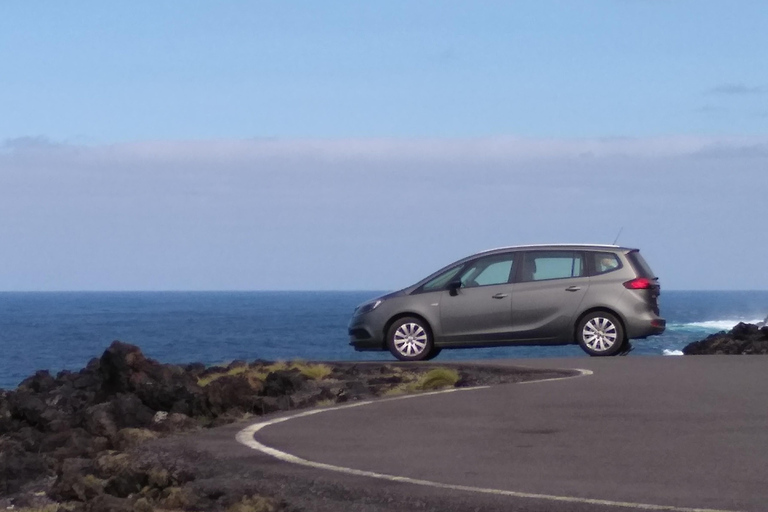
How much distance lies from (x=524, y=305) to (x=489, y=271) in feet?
2.63

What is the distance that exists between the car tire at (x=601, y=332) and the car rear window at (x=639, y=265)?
Result: 0.81 meters

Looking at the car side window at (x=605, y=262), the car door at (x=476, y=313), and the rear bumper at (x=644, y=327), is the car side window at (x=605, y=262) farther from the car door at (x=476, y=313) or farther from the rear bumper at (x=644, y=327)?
the car door at (x=476, y=313)

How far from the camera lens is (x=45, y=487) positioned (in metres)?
11.6

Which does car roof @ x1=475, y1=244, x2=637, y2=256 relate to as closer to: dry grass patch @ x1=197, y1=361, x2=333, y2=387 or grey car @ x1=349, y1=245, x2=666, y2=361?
grey car @ x1=349, y1=245, x2=666, y2=361

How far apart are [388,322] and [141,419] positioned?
6.75 metres

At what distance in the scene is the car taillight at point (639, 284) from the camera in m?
19.8

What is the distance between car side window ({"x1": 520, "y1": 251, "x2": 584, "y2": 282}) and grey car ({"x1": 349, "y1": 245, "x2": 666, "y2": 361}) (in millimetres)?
15

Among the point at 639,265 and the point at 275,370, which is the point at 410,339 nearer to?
the point at 275,370

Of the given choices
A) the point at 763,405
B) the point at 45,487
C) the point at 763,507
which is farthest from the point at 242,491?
the point at 763,405

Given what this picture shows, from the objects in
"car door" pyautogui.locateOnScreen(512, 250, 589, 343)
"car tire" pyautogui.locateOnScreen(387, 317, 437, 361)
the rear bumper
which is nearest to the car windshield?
"car tire" pyautogui.locateOnScreen(387, 317, 437, 361)

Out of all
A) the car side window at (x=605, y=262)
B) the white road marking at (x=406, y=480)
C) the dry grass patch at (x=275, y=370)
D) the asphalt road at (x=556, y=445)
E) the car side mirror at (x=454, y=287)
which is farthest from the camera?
the car side window at (x=605, y=262)

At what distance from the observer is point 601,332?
65.5ft

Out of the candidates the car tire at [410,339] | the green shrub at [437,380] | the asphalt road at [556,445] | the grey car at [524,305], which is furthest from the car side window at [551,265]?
the asphalt road at [556,445]

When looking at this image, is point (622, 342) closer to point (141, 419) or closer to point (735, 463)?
point (141, 419)
